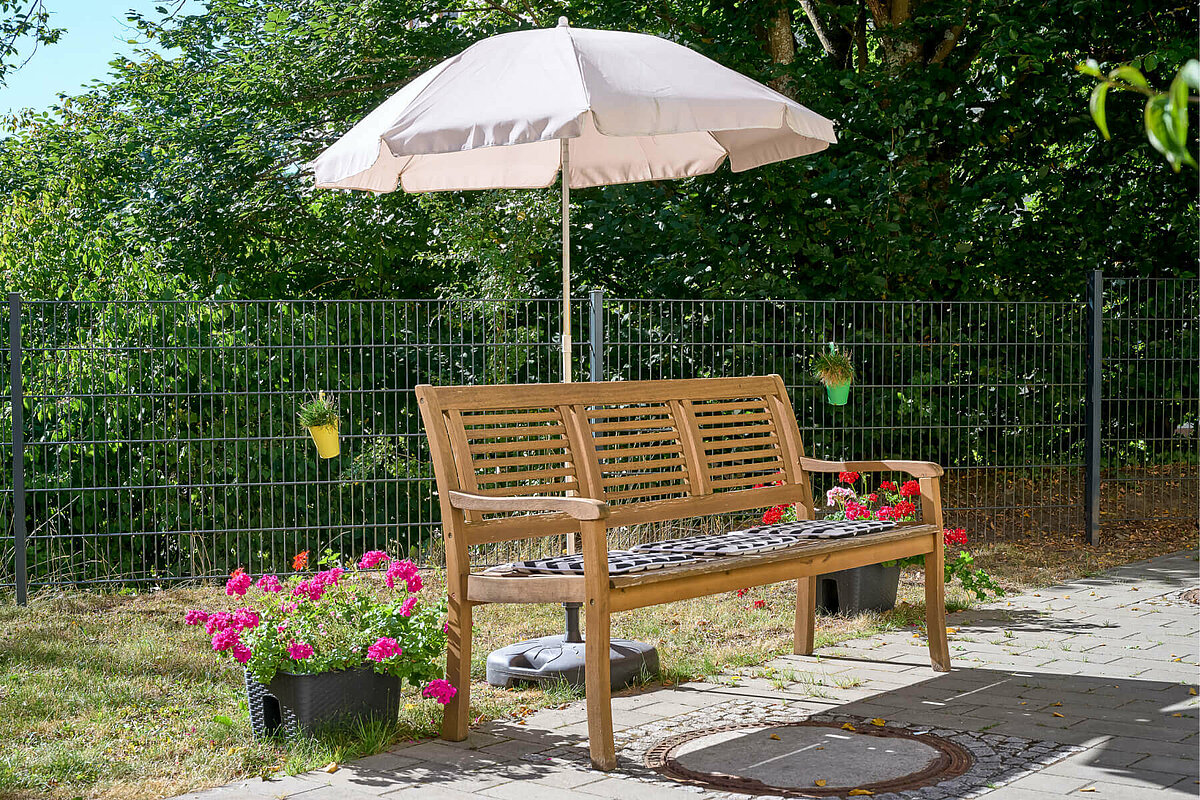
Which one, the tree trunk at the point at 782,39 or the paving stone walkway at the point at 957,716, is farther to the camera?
the tree trunk at the point at 782,39

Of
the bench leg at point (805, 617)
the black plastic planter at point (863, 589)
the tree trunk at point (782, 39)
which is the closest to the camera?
the bench leg at point (805, 617)

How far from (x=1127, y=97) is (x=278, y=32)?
8.71 metres

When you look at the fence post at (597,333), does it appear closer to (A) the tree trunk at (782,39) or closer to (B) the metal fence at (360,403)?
(B) the metal fence at (360,403)

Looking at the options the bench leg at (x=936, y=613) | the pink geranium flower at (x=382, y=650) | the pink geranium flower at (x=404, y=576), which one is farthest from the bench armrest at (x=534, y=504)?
the bench leg at (x=936, y=613)

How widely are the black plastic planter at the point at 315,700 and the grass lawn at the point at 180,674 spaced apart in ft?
0.20

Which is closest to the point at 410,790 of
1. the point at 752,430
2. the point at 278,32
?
the point at 752,430

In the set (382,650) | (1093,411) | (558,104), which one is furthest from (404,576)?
(1093,411)

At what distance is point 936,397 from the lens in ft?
30.7

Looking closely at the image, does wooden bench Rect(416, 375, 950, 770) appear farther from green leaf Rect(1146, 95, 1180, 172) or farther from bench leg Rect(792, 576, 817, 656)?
green leaf Rect(1146, 95, 1180, 172)

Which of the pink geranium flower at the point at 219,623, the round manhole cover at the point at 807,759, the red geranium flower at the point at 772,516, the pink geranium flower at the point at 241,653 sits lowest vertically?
the round manhole cover at the point at 807,759

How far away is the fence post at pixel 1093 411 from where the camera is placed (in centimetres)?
887

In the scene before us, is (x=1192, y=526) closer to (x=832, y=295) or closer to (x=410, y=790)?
(x=832, y=295)

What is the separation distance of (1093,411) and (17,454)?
714 cm

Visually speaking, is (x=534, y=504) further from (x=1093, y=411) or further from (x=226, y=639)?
(x=1093, y=411)
